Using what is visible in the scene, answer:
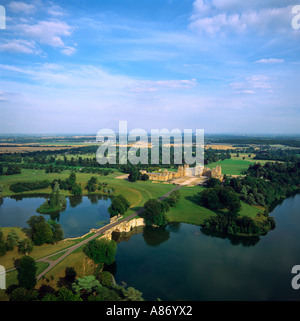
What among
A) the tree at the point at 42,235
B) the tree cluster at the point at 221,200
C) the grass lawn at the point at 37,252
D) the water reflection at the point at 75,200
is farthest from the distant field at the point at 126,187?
the tree at the point at 42,235

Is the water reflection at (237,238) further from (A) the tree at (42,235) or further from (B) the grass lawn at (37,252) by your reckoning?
(A) the tree at (42,235)

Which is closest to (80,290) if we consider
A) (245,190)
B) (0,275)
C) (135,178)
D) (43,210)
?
(0,275)

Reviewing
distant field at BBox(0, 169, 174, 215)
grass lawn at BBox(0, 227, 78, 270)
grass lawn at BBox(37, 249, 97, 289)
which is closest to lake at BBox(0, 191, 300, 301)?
grass lawn at BBox(37, 249, 97, 289)

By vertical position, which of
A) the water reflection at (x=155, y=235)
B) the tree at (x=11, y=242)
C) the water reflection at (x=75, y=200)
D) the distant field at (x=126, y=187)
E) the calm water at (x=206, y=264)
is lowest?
the calm water at (x=206, y=264)

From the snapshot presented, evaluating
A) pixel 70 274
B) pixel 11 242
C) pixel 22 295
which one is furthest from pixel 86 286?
pixel 11 242
